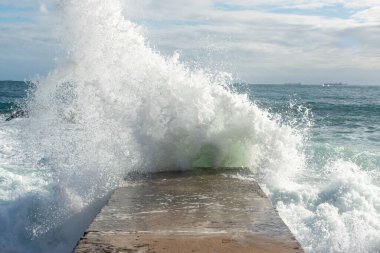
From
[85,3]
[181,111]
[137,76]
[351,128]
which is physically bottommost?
[351,128]

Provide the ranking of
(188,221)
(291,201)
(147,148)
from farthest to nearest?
(291,201) → (147,148) → (188,221)

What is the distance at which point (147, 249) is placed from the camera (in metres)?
3.37

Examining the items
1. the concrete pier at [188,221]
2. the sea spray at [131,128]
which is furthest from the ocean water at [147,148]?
the concrete pier at [188,221]

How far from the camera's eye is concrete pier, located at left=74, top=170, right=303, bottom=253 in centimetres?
345

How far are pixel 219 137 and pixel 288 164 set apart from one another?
4.47ft

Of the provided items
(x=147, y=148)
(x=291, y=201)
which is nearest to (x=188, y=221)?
(x=147, y=148)

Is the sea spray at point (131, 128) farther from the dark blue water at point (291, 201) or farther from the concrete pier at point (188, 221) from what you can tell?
the concrete pier at point (188, 221)

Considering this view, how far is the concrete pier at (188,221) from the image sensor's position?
3453mm

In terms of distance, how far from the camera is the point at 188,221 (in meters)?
4.09

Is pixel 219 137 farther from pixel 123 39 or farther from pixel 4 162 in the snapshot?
pixel 4 162

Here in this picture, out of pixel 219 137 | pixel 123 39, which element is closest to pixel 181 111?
pixel 219 137

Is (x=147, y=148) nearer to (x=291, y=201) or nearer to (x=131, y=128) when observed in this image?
(x=131, y=128)

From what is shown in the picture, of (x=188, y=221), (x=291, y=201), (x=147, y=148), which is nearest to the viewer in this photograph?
(x=188, y=221)

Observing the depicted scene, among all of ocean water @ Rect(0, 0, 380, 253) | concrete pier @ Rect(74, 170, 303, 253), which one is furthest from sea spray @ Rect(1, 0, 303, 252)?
concrete pier @ Rect(74, 170, 303, 253)
